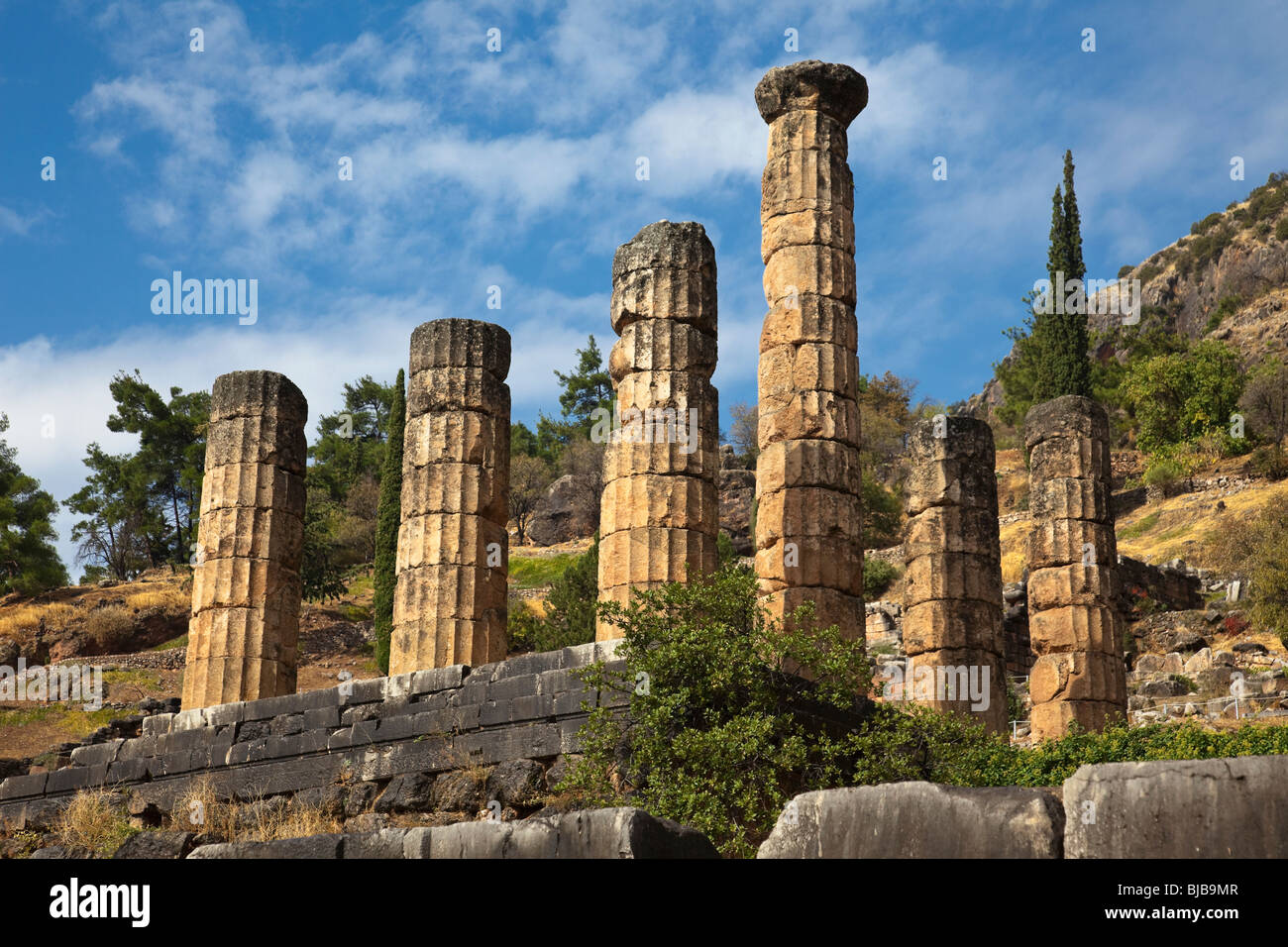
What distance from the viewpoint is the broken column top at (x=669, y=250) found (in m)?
15.8

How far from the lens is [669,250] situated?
52.0 feet

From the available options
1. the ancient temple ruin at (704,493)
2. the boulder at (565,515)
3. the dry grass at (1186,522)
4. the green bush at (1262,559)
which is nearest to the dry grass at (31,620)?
the ancient temple ruin at (704,493)

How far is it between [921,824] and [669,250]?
11010mm

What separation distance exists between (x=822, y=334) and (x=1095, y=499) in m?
5.65

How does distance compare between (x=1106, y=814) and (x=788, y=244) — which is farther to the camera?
(x=788, y=244)

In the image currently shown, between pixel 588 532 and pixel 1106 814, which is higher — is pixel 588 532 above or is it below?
above

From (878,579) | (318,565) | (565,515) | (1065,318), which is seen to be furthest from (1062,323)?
(318,565)

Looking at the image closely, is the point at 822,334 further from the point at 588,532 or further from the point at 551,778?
the point at 588,532

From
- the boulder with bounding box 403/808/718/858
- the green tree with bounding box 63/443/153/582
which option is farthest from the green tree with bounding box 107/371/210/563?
the boulder with bounding box 403/808/718/858

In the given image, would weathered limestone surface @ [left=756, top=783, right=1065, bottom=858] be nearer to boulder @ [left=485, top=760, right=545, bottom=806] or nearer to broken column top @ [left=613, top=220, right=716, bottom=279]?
boulder @ [left=485, top=760, right=545, bottom=806]

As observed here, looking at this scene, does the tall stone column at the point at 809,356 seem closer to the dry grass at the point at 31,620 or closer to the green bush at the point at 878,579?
the dry grass at the point at 31,620

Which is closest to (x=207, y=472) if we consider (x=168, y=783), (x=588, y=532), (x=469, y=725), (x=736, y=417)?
(x=168, y=783)

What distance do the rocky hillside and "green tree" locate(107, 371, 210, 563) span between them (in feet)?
119
